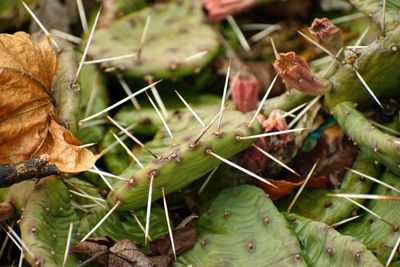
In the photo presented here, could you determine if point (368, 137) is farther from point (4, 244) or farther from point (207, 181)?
point (4, 244)

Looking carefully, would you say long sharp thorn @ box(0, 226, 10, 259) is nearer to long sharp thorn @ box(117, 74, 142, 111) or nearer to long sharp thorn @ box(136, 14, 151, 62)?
long sharp thorn @ box(117, 74, 142, 111)

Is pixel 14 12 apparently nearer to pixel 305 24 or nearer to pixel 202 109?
pixel 202 109

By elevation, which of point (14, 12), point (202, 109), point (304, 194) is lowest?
point (304, 194)

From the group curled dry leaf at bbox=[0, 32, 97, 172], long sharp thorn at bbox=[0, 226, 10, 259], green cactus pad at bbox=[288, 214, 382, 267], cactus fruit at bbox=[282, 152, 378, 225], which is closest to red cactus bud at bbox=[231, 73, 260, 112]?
cactus fruit at bbox=[282, 152, 378, 225]

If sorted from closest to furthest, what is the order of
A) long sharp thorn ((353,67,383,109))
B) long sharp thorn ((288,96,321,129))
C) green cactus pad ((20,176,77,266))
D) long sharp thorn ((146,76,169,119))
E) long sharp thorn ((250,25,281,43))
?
green cactus pad ((20,176,77,266))
long sharp thorn ((353,67,383,109))
long sharp thorn ((288,96,321,129))
long sharp thorn ((146,76,169,119))
long sharp thorn ((250,25,281,43))

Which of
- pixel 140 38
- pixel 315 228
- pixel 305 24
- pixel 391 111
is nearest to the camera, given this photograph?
pixel 315 228

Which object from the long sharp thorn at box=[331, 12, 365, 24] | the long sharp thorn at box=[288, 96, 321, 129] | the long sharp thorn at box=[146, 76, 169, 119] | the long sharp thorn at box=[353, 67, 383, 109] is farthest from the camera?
the long sharp thorn at box=[331, 12, 365, 24]

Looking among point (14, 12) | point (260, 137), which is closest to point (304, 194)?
point (260, 137)
